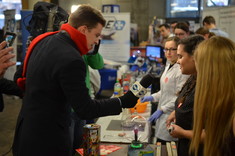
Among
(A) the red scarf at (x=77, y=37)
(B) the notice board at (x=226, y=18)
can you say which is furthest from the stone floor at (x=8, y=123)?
(B) the notice board at (x=226, y=18)

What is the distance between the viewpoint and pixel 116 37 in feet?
17.1

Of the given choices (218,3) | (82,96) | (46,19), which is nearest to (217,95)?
(82,96)

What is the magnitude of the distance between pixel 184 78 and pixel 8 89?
1.41 meters

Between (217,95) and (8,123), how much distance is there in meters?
4.40

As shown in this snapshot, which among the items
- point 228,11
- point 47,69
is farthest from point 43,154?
point 228,11

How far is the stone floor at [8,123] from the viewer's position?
13.2 feet

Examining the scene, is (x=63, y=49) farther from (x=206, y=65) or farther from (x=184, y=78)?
(x=184, y=78)

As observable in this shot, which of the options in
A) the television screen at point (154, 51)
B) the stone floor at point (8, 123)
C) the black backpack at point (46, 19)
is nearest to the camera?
the black backpack at point (46, 19)

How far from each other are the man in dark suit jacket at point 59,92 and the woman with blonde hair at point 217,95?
373 mm

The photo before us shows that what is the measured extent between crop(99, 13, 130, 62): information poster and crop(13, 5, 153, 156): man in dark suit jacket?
11.8ft

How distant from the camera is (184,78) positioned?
238 cm

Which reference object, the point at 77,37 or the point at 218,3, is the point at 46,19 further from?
the point at 218,3

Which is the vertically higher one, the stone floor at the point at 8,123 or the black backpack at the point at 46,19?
the black backpack at the point at 46,19

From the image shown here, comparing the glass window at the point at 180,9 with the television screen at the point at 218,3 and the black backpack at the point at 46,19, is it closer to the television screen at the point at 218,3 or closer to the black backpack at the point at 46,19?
the television screen at the point at 218,3
